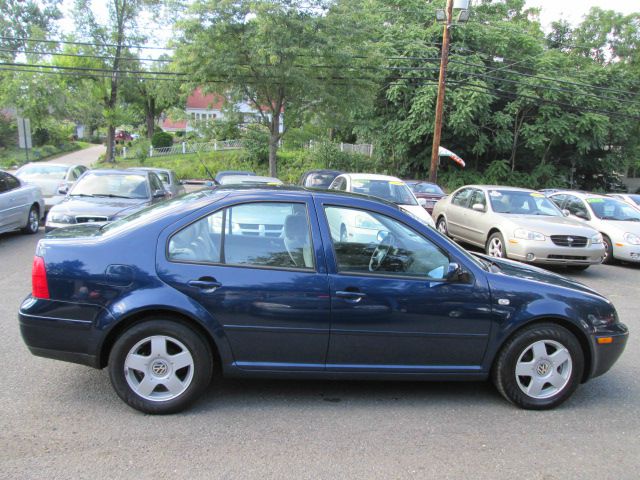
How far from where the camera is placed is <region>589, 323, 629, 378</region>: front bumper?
Answer: 370 cm

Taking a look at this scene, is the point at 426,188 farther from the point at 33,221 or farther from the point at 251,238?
the point at 251,238

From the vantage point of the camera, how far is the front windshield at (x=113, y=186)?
356 inches

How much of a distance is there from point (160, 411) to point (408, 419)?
68.3 inches

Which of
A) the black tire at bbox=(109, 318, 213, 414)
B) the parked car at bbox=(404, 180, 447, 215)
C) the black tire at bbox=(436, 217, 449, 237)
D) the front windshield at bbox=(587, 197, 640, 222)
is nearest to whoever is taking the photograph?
the black tire at bbox=(109, 318, 213, 414)

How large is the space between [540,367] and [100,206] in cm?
728

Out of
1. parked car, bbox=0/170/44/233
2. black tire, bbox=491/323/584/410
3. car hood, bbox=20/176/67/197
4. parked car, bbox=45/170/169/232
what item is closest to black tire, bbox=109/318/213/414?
black tire, bbox=491/323/584/410

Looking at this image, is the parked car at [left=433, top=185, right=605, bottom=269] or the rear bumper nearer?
the rear bumper

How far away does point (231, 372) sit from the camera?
3469 mm

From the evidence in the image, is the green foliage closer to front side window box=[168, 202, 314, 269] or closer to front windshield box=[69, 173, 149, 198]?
front windshield box=[69, 173, 149, 198]

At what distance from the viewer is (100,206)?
8.33 m

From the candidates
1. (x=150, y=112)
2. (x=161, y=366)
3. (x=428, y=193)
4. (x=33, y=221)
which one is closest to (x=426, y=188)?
(x=428, y=193)

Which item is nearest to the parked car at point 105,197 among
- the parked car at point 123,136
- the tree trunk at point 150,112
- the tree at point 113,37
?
the tree at point 113,37

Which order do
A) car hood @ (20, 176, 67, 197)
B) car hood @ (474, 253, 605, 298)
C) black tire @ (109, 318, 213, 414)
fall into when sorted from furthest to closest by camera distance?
car hood @ (20, 176, 67, 197) → car hood @ (474, 253, 605, 298) → black tire @ (109, 318, 213, 414)

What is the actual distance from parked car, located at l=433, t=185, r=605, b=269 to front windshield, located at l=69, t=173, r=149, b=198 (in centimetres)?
666
